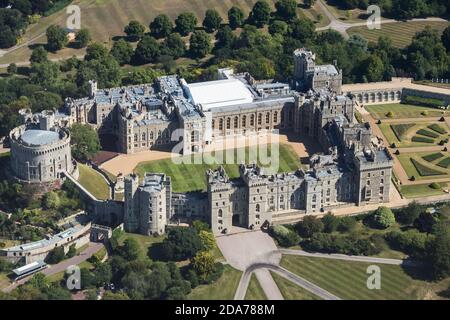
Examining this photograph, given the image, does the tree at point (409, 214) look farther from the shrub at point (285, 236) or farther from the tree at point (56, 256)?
the tree at point (56, 256)

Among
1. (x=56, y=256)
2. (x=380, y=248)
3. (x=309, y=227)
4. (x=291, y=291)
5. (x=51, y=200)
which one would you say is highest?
(x=51, y=200)

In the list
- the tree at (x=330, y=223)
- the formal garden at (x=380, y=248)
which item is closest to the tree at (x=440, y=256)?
the formal garden at (x=380, y=248)

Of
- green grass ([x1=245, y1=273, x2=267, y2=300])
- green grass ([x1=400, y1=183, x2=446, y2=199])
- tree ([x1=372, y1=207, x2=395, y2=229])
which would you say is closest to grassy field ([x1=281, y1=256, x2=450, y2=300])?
green grass ([x1=245, y1=273, x2=267, y2=300])

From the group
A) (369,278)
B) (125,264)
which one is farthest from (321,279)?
(125,264)

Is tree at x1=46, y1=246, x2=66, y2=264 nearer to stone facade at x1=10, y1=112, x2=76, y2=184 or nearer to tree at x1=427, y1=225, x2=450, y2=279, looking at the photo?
stone facade at x1=10, y1=112, x2=76, y2=184

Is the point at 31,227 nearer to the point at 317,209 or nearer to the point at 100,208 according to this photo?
the point at 100,208

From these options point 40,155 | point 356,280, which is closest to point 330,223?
point 356,280

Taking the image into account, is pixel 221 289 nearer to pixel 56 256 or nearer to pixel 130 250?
pixel 130 250
